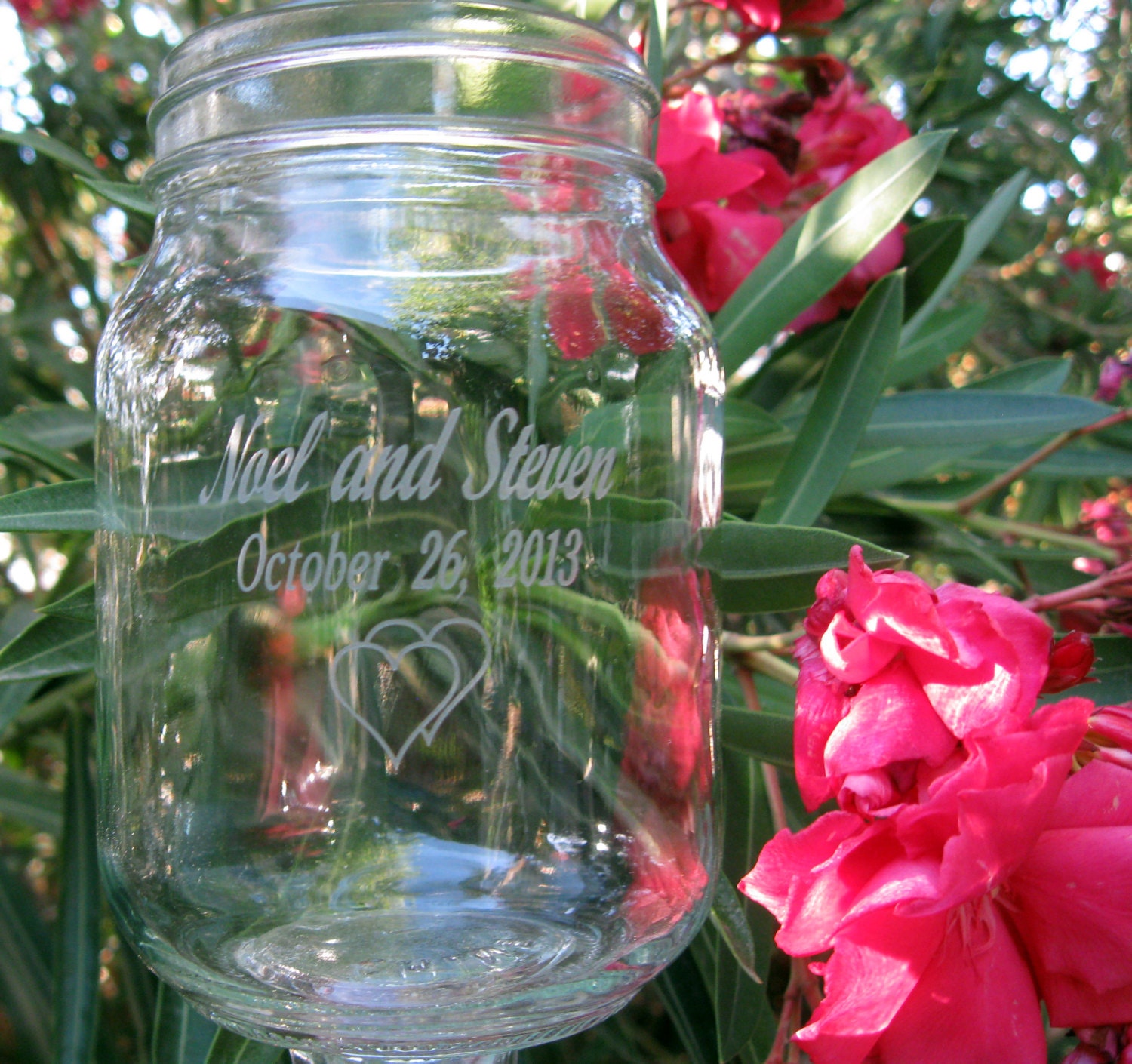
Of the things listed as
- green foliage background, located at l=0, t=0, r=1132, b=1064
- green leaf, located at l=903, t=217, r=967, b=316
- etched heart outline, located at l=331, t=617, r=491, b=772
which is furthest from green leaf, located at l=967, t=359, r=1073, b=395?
etched heart outline, located at l=331, t=617, r=491, b=772

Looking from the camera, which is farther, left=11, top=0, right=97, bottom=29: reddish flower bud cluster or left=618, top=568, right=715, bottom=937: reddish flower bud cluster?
left=11, top=0, right=97, bottom=29: reddish flower bud cluster

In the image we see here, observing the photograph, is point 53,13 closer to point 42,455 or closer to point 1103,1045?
point 42,455

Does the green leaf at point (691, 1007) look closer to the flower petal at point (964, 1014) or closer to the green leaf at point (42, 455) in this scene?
the flower petal at point (964, 1014)

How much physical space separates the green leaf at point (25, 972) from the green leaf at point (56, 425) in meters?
0.42

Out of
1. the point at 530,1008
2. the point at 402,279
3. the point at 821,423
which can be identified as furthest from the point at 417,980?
the point at 821,423

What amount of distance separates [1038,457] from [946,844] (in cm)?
44

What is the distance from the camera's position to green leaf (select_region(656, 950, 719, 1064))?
0.57 meters

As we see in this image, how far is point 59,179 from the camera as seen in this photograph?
54.9 inches

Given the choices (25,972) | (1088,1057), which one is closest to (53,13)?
(25,972)

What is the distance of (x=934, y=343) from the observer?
2.49 feet

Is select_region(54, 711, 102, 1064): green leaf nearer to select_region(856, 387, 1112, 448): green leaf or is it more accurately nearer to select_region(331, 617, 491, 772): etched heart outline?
select_region(331, 617, 491, 772): etched heart outline

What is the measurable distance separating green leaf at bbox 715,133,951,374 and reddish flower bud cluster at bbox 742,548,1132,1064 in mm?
257

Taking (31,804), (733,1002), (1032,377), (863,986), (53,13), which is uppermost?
(53,13)

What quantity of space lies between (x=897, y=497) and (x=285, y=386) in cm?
57
